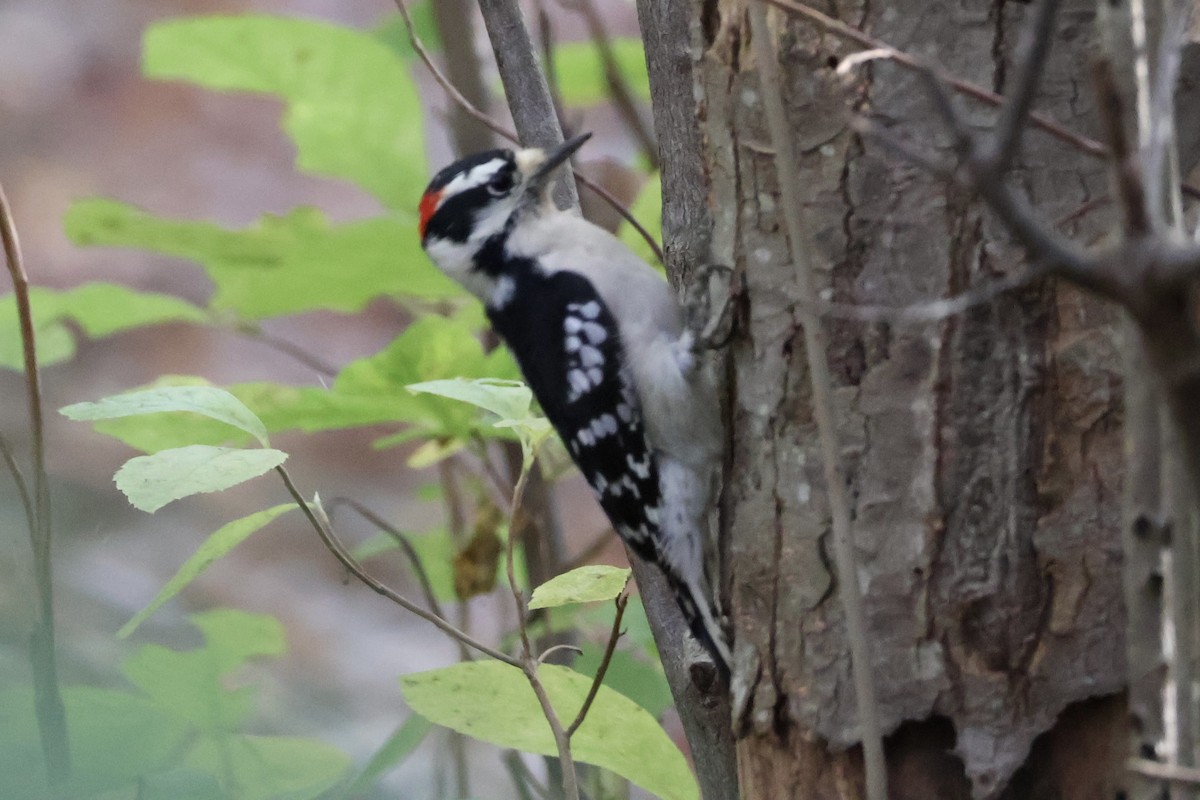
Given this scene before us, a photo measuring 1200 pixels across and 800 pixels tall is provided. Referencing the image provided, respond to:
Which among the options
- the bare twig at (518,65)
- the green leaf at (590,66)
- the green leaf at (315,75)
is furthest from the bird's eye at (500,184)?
the green leaf at (590,66)

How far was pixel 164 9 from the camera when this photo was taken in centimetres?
786

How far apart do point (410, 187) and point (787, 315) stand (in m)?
1.02

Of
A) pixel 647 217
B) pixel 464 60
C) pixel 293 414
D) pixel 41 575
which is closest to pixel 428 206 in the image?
pixel 647 217

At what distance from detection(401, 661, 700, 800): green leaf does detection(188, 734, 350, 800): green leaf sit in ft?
1.24

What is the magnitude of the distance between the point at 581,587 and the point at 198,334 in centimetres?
627

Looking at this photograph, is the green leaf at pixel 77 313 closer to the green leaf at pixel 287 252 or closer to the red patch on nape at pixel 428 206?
the green leaf at pixel 287 252

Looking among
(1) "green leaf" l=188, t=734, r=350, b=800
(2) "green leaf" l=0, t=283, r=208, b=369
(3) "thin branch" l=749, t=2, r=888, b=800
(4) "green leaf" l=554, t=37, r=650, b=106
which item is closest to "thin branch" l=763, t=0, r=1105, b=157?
Result: (3) "thin branch" l=749, t=2, r=888, b=800

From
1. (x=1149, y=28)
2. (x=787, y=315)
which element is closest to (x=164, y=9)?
(x=787, y=315)

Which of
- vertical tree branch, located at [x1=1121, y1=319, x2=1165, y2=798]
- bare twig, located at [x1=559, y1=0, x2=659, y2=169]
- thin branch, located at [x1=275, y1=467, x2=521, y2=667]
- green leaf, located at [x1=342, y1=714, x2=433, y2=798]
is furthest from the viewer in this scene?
bare twig, located at [x1=559, y1=0, x2=659, y2=169]

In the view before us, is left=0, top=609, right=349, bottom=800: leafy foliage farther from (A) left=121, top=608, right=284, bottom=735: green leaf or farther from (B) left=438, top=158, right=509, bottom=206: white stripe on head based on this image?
(B) left=438, top=158, right=509, bottom=206: white stripe on head

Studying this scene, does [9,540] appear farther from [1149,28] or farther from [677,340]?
[1149,28]

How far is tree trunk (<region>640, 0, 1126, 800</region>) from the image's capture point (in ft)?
4.13

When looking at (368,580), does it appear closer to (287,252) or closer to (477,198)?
(287,252)

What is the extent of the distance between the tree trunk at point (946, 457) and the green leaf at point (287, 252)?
78 centimetres
